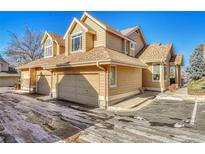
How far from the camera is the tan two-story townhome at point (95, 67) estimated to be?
8.40m

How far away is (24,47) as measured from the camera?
1030 inches

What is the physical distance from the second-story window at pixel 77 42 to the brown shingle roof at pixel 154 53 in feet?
21.7

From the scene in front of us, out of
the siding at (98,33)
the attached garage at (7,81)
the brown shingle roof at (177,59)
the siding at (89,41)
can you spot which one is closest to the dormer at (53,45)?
the siding at (98,33)

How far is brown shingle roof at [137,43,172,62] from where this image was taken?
13.0m

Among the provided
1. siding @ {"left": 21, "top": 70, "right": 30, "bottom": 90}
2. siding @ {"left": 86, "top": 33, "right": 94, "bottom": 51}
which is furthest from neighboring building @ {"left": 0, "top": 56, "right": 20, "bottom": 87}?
siding @ {"left": 86, "top": 33, "right": 94, "bottom": 51}

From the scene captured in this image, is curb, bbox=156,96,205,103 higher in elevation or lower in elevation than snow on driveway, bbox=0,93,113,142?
higher

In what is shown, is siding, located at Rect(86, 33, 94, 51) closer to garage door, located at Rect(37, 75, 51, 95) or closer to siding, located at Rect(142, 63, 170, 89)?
garage door, located at Rect(37, 75, 51, 95)

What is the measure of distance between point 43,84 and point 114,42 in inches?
344

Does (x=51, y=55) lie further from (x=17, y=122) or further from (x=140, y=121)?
(x=140, y=121)

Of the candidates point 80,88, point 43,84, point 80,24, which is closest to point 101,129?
point 80,88

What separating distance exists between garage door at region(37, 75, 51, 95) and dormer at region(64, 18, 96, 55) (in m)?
3.85

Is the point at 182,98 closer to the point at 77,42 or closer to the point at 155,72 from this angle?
the point at 155,72
